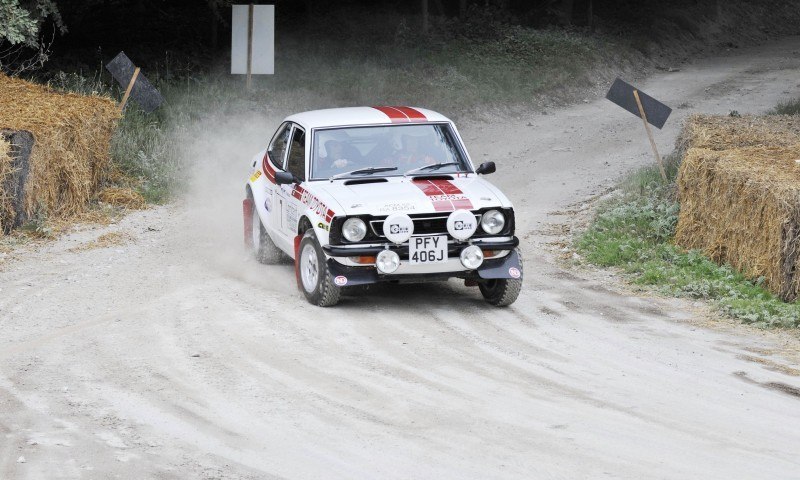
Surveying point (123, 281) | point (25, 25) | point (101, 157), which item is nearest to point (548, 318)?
point (123, 281)

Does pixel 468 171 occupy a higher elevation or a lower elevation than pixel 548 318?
higher

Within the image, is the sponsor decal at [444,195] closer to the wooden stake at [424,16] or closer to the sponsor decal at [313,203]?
the sponsor decal at [313,203]

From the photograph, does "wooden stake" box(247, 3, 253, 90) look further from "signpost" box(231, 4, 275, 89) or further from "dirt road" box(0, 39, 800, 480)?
"dirt road" box(0, 39, 800, 480)

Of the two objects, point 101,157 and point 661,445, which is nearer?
point 661,445

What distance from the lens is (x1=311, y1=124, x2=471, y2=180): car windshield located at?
11188 mm

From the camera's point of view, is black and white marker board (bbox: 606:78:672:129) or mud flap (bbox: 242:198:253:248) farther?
black and white marker board (bbox: 606:78:672:129)

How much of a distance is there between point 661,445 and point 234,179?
12150 millimetres

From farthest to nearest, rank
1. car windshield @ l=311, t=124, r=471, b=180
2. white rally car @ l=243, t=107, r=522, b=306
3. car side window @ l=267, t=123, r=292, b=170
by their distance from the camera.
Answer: car side window @ l=267, t=123, r=292, b=170 < car windshield @ l=311, t=124, r=471, b=180 < white rally car @ l=243, t=107, r=522, b=306

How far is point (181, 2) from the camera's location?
92.7 ft

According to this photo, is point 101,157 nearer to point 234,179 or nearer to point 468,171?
point 234,179

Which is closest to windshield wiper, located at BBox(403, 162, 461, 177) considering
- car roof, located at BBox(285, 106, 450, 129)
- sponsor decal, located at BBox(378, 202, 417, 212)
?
car roof, located at BBox(285, 106, 450, 129)

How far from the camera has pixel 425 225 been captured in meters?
10.2

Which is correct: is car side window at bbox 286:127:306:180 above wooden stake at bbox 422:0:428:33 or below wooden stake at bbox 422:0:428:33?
below

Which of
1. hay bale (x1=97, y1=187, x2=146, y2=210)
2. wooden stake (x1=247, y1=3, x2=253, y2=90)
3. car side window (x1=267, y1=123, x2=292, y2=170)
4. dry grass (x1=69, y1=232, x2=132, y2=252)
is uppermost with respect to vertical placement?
wooden stake (x1=247, y1=3, x2=253, y2=90)
